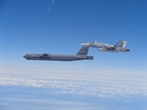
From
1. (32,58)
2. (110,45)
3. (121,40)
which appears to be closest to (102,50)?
(110,45)

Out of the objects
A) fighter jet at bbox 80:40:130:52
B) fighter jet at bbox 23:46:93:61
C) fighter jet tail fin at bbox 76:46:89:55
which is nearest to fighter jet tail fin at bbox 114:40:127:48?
fighter jet at bbox 80:40:130:52

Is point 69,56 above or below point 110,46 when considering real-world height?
below

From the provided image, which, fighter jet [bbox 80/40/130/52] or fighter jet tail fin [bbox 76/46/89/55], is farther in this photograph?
fighter jet tail fin [bbox 76/46/89/55]

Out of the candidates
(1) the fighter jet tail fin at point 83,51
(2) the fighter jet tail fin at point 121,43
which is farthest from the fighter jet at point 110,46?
(1) the fighter jet tail fin at point 83,51

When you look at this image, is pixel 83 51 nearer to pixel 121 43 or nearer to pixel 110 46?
pixel 110 46

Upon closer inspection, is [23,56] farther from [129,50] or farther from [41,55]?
[129,50]

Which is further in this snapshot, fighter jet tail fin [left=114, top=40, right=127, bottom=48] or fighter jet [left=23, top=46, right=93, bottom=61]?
fighter jet [left=23, top=46, right=93, bottom=61]

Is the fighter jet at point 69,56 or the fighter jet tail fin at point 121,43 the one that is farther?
the fighter jet at point 69,56

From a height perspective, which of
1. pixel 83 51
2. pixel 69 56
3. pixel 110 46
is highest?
pixel 110 46

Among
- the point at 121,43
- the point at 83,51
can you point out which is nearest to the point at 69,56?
the point at 83,51

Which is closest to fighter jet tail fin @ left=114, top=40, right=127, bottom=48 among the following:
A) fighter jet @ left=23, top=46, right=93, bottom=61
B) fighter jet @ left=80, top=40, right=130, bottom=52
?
fighter jet @ left=80, top=40, right=130, bottom=52

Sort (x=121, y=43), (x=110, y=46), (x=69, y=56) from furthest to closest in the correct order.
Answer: (x=69, y=56) → (x=110, y=46) → (x=121, y=43)

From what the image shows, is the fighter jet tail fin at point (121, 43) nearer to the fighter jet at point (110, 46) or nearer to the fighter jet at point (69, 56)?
the fighter jet at point (110, 46)

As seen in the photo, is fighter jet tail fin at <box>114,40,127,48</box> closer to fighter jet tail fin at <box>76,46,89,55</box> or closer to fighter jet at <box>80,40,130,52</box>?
fighter jet at <box>80,40,130,52</box>
